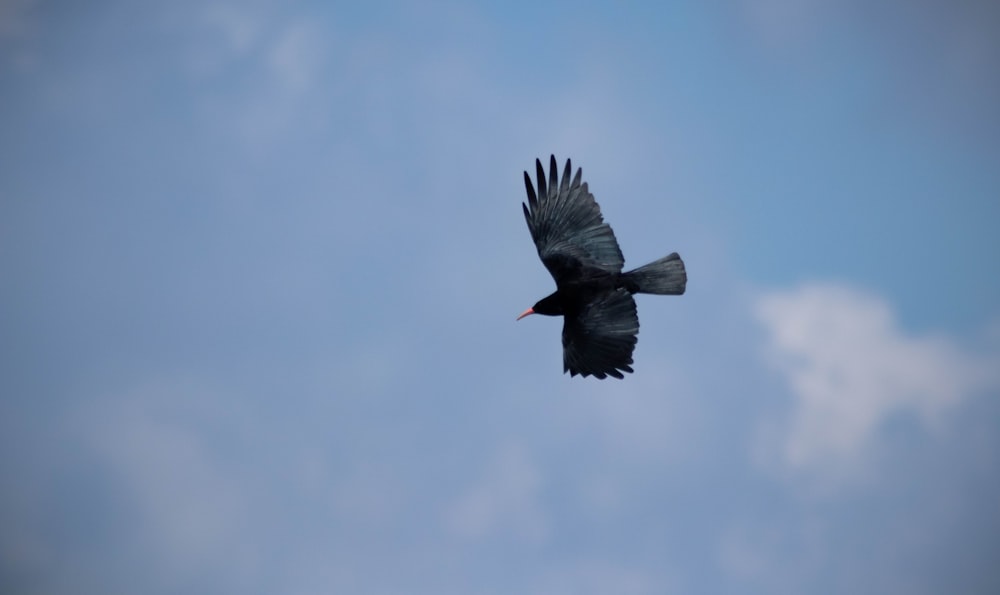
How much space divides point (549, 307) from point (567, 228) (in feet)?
5.17

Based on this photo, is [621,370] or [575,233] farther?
[575,233]

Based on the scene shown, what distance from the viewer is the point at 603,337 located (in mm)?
17500

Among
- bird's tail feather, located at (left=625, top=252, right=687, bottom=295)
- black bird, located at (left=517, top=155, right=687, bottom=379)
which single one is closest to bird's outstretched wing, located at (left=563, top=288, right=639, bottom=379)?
black bird, located at (left=517, top=155, right=687, bottom=379)

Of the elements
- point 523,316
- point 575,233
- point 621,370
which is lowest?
point 621,370

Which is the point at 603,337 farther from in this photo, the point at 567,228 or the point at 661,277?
the point at 567,228

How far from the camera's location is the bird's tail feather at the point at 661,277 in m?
17.9

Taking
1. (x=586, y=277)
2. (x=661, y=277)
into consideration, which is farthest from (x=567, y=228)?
(x=661, y=277)

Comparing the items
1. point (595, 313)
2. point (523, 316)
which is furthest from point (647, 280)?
point (523, 316)

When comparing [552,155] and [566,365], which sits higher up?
[552,155]

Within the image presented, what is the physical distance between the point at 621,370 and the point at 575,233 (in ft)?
9.92

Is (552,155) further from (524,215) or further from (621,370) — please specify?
(621,370)

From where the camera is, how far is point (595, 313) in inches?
698

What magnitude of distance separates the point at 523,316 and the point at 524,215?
198 centimetres

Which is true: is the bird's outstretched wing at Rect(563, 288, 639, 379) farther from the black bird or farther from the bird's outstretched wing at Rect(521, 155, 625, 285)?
the bird's outstretched wing at Rect(521, 155, 625, 285)
